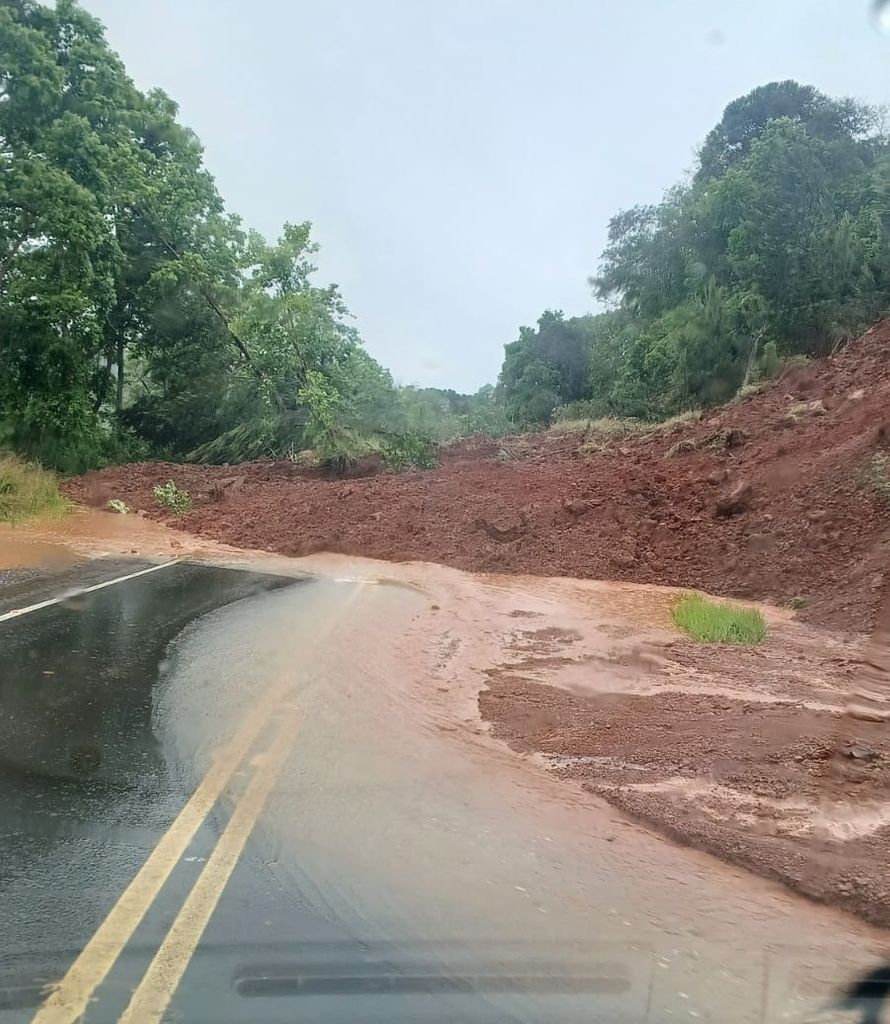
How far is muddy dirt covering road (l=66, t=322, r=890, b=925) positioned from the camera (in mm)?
4996

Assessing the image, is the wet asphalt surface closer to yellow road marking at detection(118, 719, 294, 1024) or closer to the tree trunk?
yellow road marking at detection(118, 719, 294, 1024)

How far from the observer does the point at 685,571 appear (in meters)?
14.5

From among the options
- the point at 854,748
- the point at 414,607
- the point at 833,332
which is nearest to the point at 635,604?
the point at 414,607

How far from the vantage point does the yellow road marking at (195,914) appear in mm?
3076

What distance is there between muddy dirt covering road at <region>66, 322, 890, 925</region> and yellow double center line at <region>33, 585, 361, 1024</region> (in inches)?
76.2

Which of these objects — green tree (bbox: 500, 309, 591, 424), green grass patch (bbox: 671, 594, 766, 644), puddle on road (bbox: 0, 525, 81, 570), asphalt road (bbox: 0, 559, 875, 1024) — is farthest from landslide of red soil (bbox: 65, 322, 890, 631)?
green tree (bbox: 500, 309, 591, 424)

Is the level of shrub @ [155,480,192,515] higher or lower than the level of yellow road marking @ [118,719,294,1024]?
higher

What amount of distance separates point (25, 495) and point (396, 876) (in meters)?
18.3

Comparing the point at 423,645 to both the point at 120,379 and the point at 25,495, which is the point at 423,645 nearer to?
the point at 25,495

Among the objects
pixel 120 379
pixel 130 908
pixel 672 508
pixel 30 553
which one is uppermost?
pixel 120 379

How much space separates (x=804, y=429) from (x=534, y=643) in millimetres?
11163

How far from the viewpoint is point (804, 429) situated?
18375 mm

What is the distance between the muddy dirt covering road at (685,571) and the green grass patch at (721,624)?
0.81 ft

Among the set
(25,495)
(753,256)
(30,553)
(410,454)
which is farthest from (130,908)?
(753,256)
